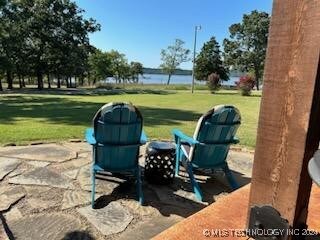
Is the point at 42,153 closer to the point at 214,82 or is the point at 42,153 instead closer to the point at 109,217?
the point at 109,217

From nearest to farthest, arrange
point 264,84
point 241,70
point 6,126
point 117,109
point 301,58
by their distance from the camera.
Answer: point 301,58 → point 264,84 → point 117,109 → point 6,126 → point 241,70

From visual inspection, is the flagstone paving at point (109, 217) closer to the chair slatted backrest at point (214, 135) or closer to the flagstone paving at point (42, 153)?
the chair slatted backrest at point (214, 135)

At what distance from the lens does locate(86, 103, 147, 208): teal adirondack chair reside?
3.49m

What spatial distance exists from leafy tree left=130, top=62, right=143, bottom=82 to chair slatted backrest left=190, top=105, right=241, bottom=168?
5605 centimetres

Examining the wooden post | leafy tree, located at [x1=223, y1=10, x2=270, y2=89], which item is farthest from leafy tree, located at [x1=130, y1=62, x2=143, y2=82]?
the wooden post

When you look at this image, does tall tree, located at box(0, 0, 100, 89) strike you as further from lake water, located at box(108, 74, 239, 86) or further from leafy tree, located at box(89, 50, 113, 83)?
lake water, located at box(108, 74, 239, 86)

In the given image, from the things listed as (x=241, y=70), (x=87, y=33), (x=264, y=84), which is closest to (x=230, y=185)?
(x=264, y=84)

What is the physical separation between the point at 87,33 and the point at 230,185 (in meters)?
31.9

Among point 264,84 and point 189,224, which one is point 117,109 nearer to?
point 189,224

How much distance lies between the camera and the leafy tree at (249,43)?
43.1 metres

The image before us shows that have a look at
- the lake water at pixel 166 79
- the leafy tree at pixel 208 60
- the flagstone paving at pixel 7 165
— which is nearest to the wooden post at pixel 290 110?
the flagstone paving at pixel 7 165

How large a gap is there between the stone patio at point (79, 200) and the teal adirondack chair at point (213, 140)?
295mm

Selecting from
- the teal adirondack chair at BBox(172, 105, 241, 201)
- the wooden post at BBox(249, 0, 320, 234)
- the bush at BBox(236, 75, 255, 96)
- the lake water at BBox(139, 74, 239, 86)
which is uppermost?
the wooden post at BBox(249, 0, 320, 234)

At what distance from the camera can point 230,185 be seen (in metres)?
4.25
